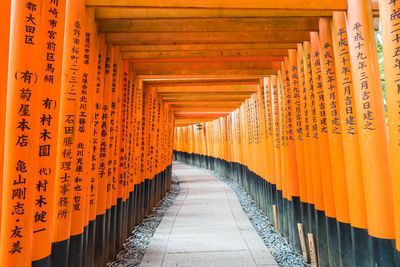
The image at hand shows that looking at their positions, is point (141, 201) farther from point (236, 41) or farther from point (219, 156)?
point (219, 156)

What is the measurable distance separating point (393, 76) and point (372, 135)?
0.63 metres

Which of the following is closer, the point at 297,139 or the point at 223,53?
the point at 297,139

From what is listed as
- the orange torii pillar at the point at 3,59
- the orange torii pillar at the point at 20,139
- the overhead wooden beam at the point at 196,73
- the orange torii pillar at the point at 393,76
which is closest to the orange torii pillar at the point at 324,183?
the orange torii pillar at the point at 393,76

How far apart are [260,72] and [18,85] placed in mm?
4483

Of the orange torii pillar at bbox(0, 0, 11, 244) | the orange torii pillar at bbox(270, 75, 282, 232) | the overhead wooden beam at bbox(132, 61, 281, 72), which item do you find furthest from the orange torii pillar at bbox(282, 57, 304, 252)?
the orange torii pillar at bbox(0, 0, 11, 244)

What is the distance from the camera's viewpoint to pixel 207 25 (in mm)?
3672

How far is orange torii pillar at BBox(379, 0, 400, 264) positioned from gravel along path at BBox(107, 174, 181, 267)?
12.1ft

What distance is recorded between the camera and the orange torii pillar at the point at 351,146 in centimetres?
268

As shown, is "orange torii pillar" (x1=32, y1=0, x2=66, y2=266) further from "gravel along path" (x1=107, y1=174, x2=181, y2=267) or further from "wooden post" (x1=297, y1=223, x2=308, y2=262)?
"wooden post" (x1=297, y1=223, x2=308, y2=262)

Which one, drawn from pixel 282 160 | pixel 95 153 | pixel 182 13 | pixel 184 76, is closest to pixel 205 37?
pixel 182 13

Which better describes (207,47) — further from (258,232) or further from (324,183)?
(258,232)

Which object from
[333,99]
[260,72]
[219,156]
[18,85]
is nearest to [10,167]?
[18,85]

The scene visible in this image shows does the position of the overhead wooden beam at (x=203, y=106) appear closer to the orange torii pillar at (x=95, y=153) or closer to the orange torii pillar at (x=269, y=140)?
the orange torii pillar at (x=269, y=140)

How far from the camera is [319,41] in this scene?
11.4ft
